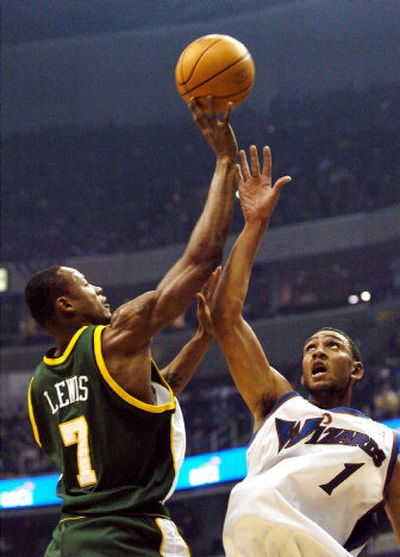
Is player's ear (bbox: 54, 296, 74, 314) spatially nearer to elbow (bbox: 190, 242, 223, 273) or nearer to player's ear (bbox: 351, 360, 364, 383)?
elbow (bbox: 190, 242, 223, 273)

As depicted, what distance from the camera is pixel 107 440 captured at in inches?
127

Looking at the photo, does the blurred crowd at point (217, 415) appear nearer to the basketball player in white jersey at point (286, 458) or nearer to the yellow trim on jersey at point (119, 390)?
the basketball player in white jersey at point (286, 458)

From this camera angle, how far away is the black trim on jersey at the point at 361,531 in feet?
12.7

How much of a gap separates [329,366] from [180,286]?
131 centimetres

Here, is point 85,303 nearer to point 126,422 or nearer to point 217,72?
point 126,422

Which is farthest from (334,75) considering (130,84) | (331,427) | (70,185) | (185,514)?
(331,427)

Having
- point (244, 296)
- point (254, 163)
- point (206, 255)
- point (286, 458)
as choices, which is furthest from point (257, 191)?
point (286, 458)

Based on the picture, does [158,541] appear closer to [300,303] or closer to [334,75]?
[300,303]

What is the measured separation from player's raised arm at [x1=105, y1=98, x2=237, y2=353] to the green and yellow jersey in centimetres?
12

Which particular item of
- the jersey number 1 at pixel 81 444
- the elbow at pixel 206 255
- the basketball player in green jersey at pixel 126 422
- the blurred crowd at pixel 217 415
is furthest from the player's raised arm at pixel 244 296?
the blurred crowd at pixel 217 415

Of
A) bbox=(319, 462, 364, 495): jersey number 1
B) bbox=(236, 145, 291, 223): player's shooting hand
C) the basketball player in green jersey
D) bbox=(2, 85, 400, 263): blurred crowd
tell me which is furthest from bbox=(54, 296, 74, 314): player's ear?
bbox=(2, 85, 400, 263): blurred crowd

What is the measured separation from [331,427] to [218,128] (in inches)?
54.0

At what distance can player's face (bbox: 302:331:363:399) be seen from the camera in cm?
426

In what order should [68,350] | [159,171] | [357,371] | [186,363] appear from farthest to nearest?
[159,171], [357,371], [186,363], [68,350]
